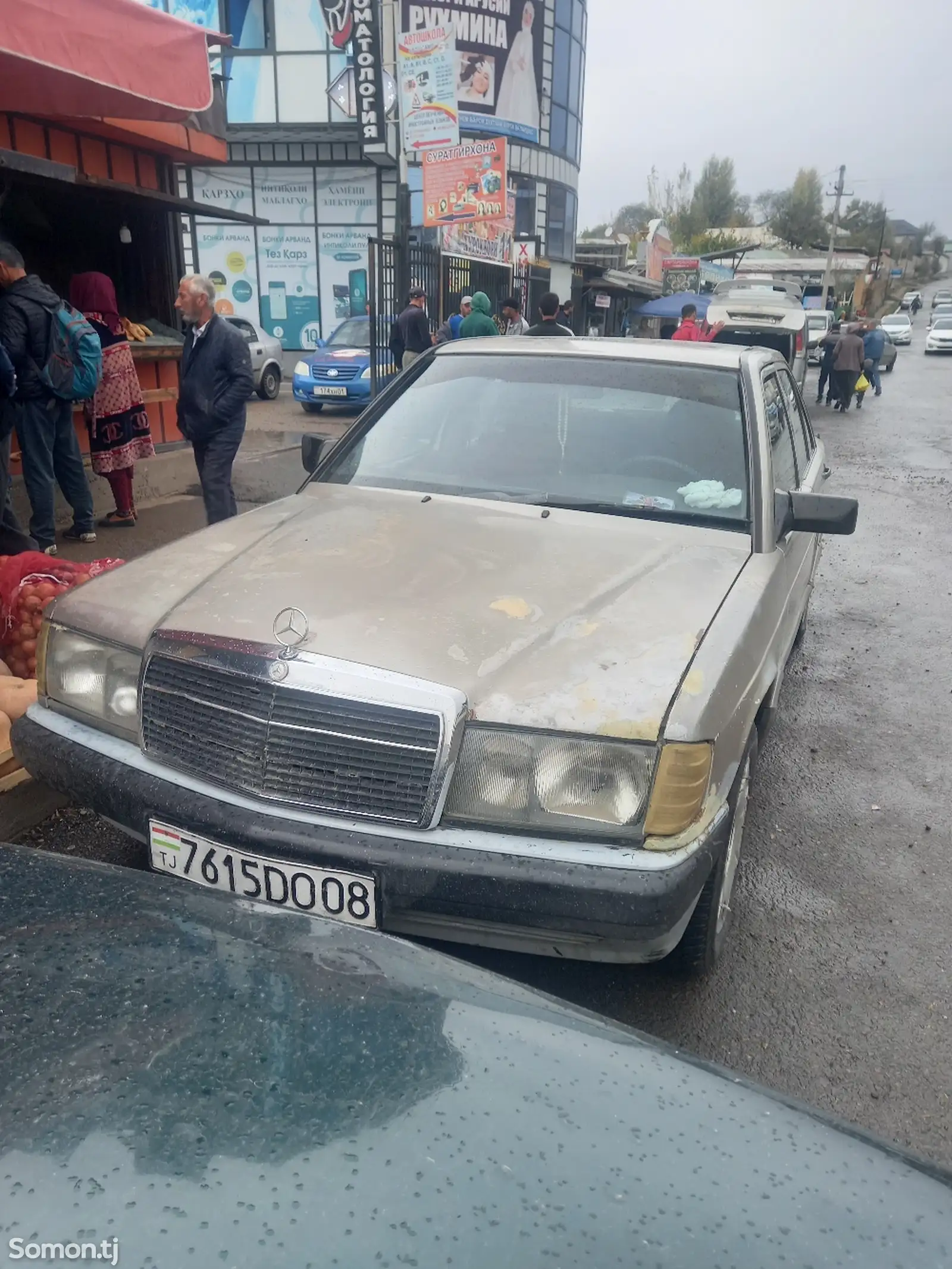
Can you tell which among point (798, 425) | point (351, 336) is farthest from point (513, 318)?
point (798, 425)

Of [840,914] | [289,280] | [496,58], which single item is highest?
[496,58]

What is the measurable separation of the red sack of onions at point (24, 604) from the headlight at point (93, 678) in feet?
4.40

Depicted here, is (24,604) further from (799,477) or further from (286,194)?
(286,194)

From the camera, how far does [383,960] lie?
1404 millimetres

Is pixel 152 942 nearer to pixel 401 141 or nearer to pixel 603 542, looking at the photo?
pixel 603 542

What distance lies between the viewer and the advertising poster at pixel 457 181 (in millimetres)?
13062

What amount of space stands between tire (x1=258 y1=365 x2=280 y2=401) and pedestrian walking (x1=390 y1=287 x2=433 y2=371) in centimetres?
519

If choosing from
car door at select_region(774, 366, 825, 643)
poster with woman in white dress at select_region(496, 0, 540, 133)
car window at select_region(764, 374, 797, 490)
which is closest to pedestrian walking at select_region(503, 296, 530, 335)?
car door at select_region(774, 366, 825, 643)

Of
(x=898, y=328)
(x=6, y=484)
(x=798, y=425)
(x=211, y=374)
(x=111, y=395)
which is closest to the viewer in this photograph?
(x=798, y=425)

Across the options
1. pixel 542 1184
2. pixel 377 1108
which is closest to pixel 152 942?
pixel 377 1108

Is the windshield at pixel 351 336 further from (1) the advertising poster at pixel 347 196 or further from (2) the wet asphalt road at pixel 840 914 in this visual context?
(2) the wet asphalt road at pixel 840 914

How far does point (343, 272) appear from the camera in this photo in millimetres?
22531

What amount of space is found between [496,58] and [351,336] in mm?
13568

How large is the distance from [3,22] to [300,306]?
785 inches
